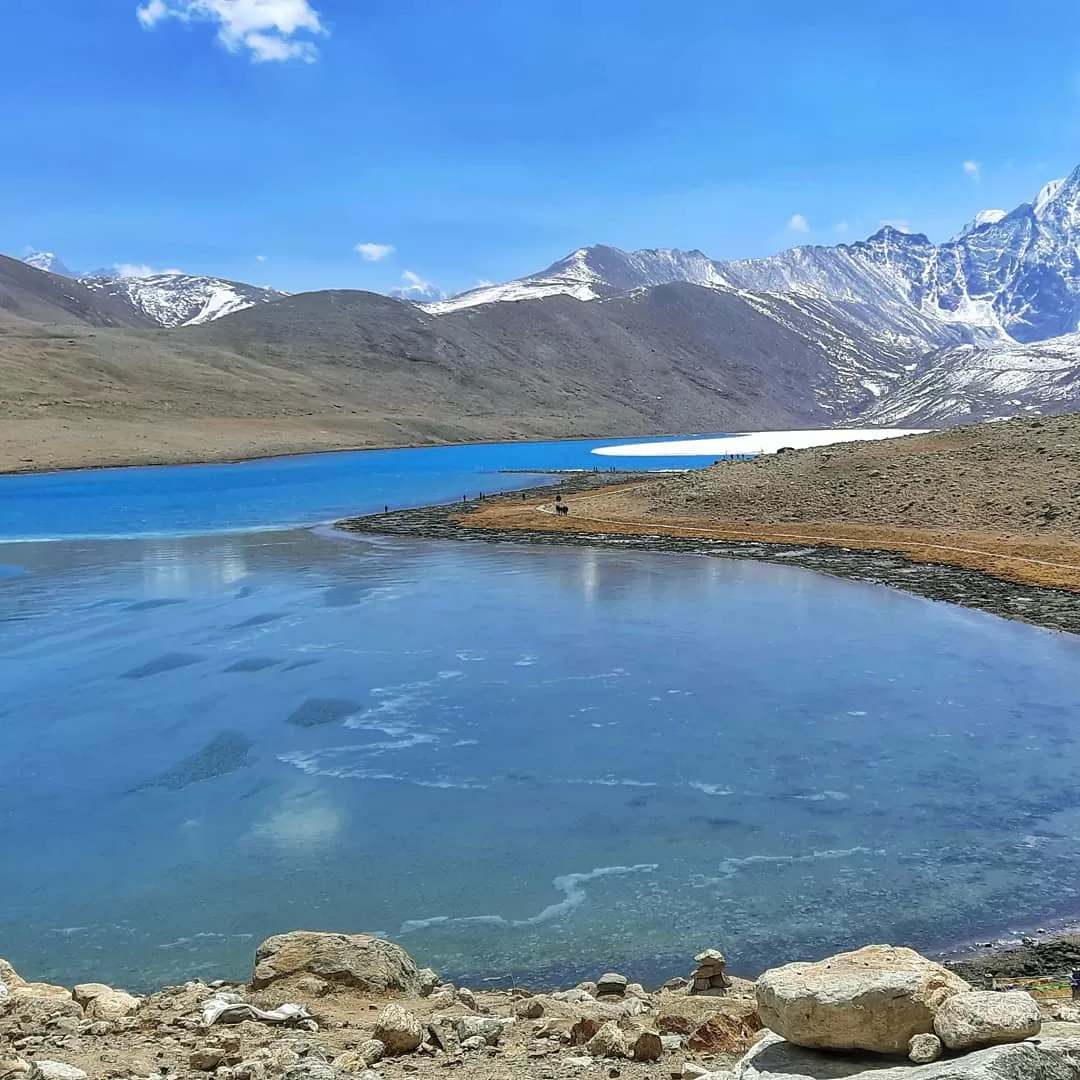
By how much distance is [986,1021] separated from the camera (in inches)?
204

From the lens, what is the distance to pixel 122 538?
50.4 meters

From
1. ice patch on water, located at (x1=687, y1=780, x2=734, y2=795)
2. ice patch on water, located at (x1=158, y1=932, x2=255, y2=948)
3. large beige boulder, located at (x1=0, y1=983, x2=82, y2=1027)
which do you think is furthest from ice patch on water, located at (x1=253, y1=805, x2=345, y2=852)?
large beige boulder, located at (x1=0, y1=983, x2=82, y2=1027)

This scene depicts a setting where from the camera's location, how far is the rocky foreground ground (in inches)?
211

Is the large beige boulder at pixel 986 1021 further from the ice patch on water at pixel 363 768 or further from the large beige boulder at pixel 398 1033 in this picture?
the ice patch on water at pixel 363 768

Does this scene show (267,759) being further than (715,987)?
Yes

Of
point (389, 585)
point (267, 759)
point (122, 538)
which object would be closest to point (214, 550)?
point (122, 538)

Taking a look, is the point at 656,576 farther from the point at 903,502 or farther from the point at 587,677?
the point at 903,502

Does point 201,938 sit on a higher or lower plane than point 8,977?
lower

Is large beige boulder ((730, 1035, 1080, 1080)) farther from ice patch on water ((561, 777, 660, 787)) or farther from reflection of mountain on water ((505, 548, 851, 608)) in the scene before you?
reflection of mountain on water ((505, 548, 851, 608))

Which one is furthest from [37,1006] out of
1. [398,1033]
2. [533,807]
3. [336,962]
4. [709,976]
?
[533,807]

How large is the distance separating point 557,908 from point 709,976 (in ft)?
10.3

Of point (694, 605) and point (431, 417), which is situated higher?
point (431, 417)

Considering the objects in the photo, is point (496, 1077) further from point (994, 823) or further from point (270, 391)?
point (270, 391)

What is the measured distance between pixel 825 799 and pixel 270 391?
151 meters
